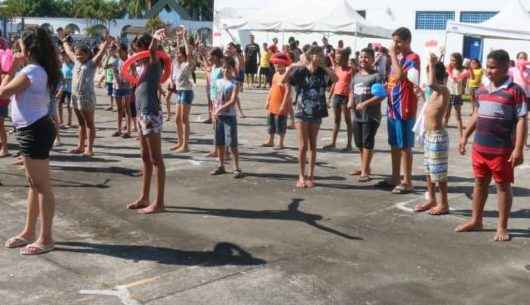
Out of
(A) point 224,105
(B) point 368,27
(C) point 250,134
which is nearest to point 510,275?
(A) point 224,105

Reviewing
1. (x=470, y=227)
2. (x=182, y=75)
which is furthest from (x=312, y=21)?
(x=470, y=227)

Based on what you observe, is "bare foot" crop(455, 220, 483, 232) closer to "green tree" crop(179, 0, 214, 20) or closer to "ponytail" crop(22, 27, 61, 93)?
"ponytail" crop(22, 27, 61, 93)

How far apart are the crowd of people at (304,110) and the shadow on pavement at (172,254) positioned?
0.34m

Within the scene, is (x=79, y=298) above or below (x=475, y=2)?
below

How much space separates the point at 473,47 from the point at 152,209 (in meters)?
25.5

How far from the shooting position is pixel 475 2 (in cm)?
2930

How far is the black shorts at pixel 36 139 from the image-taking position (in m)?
5.29

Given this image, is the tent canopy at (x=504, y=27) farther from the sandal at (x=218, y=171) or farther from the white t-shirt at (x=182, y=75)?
the sandal at (x=218, y=171)

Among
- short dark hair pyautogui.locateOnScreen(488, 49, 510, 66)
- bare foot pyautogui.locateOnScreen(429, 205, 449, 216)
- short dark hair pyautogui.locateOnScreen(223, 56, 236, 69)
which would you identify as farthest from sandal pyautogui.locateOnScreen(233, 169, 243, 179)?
short dark hair pyautogui.locateOnScreen(488, 49, 510, 66)

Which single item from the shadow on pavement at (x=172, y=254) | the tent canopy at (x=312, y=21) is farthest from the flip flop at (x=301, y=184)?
the tent canopy at (x=312, y=21)

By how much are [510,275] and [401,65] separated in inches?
118

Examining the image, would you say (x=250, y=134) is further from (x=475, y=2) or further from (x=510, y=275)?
(x=475, y=2)

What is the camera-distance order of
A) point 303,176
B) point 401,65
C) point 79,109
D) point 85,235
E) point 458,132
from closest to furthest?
1. point 85,235
2. point 401,65
3. point 303,176
4. point 79,109
5. point 458,132

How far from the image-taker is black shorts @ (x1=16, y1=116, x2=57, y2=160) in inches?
208
